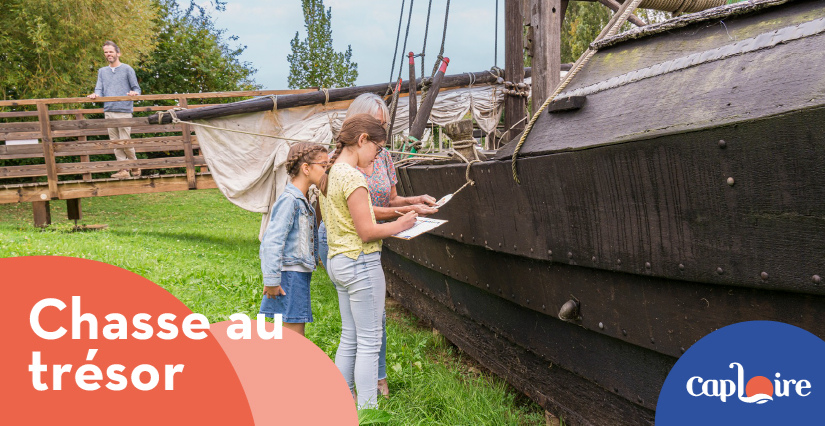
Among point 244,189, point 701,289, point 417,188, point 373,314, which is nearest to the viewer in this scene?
point 701,289

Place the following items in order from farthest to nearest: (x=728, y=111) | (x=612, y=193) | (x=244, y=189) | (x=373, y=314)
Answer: (x=244, y=189) < (x=373, y=314) < (x=612, y=193) < (x=728, y=111)

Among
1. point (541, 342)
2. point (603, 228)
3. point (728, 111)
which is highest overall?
point (728, 111)

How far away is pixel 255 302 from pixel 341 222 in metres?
3.19

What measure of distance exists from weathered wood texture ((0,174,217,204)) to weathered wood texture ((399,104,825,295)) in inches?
404

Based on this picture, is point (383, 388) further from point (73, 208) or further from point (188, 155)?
point (73, 208)

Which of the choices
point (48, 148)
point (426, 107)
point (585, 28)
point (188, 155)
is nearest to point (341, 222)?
point (426, 107)

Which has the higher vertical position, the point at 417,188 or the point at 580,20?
the point at 580,20

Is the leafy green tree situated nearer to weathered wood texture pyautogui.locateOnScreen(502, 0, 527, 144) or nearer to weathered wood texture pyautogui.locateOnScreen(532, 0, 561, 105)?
weathered wood texture pyautogui.locateOnScreen(502, 0, 527, 144)

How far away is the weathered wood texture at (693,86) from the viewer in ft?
5.57

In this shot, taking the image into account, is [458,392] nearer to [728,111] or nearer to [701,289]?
[701,289]

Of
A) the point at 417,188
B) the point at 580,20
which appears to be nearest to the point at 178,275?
the point at 417,188

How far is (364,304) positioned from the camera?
295 centimetres

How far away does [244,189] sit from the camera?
9.40 meters

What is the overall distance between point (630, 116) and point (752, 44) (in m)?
0.41
